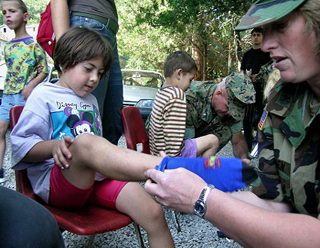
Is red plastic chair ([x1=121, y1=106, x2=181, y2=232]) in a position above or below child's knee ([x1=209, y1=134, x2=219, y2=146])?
above

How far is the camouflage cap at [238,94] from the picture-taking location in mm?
2754

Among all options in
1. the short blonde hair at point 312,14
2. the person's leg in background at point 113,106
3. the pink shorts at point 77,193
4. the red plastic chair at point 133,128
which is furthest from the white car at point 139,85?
the short blonde hair at point 312,14

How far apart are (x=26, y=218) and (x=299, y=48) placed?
1091mm

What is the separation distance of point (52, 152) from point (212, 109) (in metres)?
1.81

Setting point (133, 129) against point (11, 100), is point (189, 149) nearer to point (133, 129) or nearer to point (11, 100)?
point (133, 129)

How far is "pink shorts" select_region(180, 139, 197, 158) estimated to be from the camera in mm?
2742

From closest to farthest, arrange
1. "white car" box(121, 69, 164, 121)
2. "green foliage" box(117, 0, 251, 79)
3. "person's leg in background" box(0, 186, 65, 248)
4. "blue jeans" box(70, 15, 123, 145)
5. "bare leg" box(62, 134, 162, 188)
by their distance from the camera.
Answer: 1. "person's leg in background" box(0, 186, 65, 248)
2. "bare leg" box(62, 134, 162, 188)
3. "blue jeans" box(70, 15, 123, 145)
4. "white car" box(121, 69, 164, 121)
5. "green foliage" box(117, 0, 251, 79)

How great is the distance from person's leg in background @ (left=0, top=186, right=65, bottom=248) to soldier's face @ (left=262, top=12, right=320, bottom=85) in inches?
39.5

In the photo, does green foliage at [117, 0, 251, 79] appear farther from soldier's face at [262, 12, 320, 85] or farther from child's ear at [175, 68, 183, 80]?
soldier's face at [262, 12, 320, 85]

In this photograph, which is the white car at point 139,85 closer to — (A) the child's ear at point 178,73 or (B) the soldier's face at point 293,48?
(A) the child's ear at point 178,73

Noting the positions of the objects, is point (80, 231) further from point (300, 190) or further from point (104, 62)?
point (104, 62)

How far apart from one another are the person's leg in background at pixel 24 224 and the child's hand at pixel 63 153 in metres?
0.45

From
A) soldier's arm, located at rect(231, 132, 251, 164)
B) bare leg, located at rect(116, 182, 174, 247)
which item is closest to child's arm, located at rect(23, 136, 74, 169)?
bare leg, located at rect(116, 182, 174, 247)

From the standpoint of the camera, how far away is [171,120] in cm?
255
